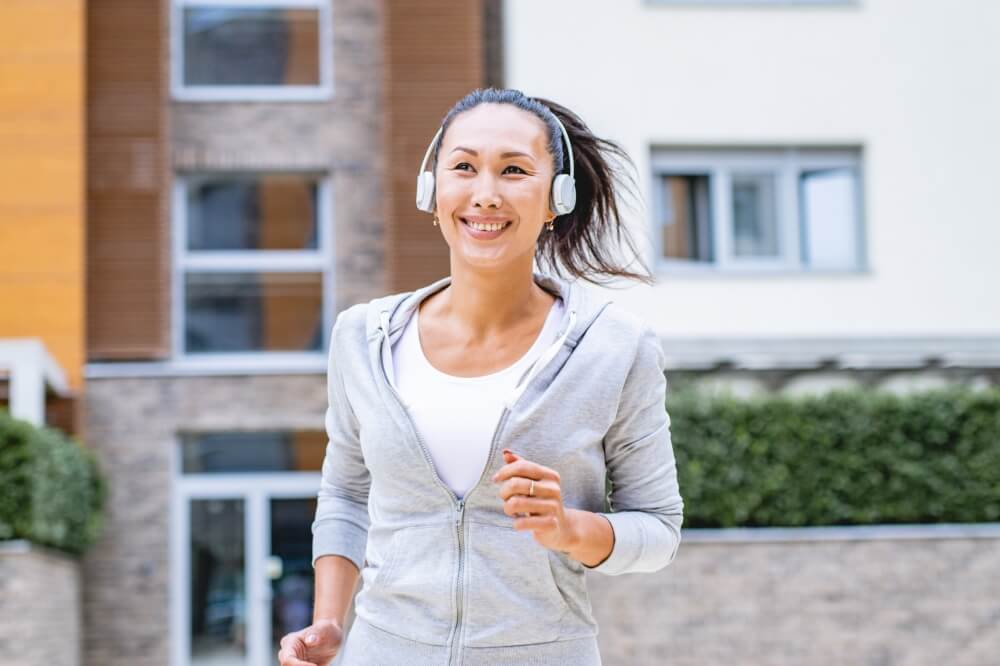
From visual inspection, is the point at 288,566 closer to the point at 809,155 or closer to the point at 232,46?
the point at 232,46

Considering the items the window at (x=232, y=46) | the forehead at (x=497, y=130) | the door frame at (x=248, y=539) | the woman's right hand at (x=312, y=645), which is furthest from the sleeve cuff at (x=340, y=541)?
the window at (x=232, y=46)

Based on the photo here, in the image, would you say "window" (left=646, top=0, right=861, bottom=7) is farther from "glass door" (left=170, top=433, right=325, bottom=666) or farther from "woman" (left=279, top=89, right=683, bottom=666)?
"woman" (left=279, top=89, right=683, bottom=666)

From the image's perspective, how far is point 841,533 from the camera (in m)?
12.6

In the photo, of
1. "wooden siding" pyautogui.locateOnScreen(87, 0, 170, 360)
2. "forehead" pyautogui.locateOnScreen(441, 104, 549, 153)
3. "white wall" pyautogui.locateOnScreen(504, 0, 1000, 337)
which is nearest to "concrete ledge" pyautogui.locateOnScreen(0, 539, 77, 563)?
"wooden siding" pyautogui.locateOnScreen(87, 0, 170, 360)

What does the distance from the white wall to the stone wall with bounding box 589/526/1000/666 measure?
112 inches

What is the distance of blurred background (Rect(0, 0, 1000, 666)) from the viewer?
14.7m

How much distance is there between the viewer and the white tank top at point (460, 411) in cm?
264

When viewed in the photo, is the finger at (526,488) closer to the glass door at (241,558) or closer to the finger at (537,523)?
the finger at (537,523)

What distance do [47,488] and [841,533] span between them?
19.8 ft

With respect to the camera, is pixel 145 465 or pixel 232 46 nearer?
pixel 145 465

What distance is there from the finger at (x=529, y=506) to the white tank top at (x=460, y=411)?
31cm

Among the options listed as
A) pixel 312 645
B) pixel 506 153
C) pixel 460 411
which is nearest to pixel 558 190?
pixel 506 153

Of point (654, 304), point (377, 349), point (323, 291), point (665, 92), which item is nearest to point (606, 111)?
point (665, 92)

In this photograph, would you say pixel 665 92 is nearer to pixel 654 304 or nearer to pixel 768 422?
pixel 654 304
